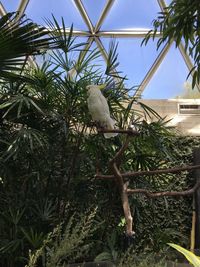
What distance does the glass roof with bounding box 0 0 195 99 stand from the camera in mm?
8453

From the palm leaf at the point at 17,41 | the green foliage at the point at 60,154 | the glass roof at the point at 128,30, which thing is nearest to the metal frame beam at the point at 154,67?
the glass roof at the point at 128,30

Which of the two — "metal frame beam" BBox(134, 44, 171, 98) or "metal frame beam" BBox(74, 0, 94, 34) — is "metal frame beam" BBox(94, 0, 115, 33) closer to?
"metal frame beam" BBox(74, 0, 94, 34)

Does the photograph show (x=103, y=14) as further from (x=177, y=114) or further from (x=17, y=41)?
(x=17, y=41)

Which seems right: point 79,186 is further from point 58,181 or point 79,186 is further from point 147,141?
point 147,141

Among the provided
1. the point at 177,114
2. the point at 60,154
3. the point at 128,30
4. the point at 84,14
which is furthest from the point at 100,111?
the point at 128,30

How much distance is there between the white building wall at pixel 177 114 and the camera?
774 cm

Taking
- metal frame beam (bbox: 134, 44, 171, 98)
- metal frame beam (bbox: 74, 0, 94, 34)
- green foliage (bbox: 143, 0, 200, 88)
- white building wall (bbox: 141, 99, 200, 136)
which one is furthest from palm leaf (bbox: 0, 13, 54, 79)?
metal frame beam (bbox: 134, 44, 171, 98)

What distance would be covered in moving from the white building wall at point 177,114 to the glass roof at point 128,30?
1.62 ft

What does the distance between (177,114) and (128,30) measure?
7.30 ft

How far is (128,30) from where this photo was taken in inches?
Answer: 352

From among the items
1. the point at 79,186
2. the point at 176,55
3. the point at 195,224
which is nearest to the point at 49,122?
the point at 79,186

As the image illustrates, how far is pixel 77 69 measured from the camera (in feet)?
15.2

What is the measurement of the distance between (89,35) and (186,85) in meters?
2.37

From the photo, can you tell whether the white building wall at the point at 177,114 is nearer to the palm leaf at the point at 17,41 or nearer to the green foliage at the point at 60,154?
the green foliage at the point at 60,154
